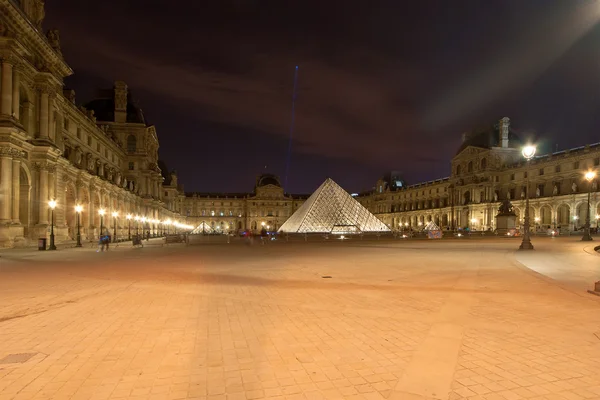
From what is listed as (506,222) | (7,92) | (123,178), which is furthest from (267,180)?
(7,92)

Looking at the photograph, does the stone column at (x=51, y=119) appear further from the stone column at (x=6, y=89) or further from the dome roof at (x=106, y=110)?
the dome roof at (x=106, y=110)

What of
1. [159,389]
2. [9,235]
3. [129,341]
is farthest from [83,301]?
[9,235]

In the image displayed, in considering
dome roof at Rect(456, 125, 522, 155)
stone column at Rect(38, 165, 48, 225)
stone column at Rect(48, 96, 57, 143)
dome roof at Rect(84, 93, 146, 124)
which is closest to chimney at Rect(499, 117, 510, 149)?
dome roof at Rect(456, 125, 522, 155)

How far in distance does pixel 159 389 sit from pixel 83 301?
480 cm

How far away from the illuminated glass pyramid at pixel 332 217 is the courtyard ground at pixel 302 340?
37.8 meters

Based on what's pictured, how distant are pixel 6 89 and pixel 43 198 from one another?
7135 mm

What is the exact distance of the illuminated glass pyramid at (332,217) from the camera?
4692cm

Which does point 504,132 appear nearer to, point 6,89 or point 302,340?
point 6,89

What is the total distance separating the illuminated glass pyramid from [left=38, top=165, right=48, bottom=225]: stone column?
27125 millimetres

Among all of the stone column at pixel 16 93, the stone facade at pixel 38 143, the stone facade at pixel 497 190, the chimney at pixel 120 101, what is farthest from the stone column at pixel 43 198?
the stone facade at pixel 497 190

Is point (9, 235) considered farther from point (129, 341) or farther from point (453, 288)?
point (453, 288)

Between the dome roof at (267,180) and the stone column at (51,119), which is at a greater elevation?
the dome roof at (267,180)

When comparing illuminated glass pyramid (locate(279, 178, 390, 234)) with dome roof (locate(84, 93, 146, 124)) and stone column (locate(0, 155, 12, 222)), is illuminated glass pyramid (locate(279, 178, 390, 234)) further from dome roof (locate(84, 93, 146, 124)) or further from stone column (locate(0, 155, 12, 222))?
stone column (locate(0, 155, 12, 222))

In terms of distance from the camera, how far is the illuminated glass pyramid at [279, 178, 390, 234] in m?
46.9
